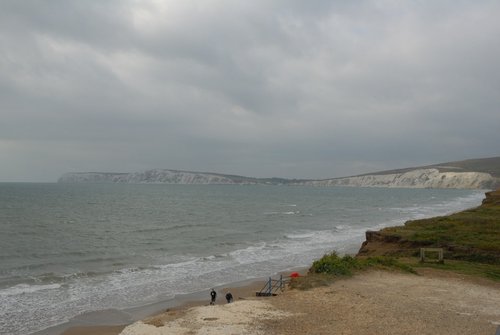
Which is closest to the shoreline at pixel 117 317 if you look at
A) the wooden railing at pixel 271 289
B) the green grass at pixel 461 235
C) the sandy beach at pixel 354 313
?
the sandy beach at pixel 354 313

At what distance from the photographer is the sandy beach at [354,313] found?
13375mm

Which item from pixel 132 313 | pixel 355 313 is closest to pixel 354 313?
pixel 355 313

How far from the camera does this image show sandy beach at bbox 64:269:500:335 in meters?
13.4

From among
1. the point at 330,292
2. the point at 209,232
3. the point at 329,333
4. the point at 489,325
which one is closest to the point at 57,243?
the point at 209,232

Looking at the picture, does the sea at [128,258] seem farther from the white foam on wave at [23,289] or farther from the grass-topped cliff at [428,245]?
the grass-topped cliff at [428,245]

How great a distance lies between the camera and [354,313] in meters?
14.9

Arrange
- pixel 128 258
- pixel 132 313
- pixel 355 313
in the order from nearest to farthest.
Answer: pixel 355 313 < pixel 132 313 < pixel 128 258

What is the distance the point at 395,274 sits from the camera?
2133 cm

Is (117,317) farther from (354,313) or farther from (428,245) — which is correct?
(428,245)

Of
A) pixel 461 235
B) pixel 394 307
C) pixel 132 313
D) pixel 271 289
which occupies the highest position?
pixel 461 235

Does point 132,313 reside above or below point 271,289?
below

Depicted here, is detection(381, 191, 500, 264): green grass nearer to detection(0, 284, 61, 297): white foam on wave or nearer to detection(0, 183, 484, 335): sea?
detection(0, 183, 484, 335): sea

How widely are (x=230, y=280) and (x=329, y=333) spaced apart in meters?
15.3

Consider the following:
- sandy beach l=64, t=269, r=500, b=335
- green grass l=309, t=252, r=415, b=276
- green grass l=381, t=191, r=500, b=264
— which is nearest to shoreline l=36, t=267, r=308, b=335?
sandy beach l=64, t=269, r=500, b=335
